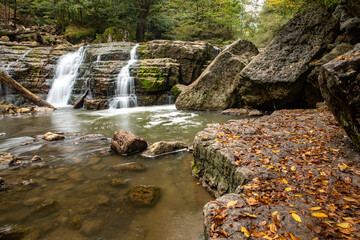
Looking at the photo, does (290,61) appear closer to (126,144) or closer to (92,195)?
(126,144)

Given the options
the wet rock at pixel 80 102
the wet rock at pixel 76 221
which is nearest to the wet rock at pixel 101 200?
the wet rock at pixel 76 221

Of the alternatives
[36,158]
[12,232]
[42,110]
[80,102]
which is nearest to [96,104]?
[80,102]

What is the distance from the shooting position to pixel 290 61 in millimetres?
8609

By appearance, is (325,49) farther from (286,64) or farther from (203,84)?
(203,84)

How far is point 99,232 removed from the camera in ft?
9.14

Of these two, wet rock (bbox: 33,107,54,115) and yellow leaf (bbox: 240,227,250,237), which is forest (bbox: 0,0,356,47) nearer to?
wet rock (bbox: 33,107,54,115)

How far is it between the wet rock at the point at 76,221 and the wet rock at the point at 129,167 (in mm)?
1660

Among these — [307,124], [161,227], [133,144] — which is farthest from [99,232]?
[307,124]

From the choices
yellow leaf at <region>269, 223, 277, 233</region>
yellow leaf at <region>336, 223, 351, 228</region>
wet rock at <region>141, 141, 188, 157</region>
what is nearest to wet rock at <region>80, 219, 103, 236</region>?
yellow leaf at <region>269, 223, 277, 233</region>

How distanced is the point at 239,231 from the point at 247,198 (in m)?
0.55

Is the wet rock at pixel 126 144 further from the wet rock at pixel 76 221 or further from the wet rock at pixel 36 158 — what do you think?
the wet rock at pixel 76 221

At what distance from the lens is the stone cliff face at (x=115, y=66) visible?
49.5 feet

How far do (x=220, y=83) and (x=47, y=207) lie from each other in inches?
401

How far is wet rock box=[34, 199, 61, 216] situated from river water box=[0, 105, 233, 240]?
2 cm
